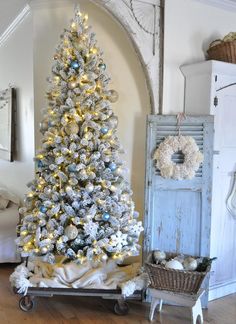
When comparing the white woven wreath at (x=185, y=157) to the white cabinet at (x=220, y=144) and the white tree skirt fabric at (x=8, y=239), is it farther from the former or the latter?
the white tree skirt fabric at (x=8, y=239)

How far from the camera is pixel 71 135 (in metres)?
2.46

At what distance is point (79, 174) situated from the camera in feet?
8.05

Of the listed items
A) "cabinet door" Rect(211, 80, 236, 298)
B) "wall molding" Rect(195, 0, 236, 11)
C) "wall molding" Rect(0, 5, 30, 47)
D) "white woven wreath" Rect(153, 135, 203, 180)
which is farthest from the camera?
"wall molding" Rect(0, 5, 30, 47)

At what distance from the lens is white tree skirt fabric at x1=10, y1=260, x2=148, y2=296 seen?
8.21 feet

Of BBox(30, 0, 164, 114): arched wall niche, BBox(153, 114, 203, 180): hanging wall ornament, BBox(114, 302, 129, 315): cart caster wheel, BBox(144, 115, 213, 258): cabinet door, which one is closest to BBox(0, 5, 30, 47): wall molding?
BBox(30, 0, 164, 114): arched wall niche

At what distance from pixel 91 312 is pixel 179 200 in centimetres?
107

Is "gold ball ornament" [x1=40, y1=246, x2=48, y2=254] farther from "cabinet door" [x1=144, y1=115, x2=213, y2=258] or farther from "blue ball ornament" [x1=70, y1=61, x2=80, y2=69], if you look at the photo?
"blue ball ornament" [x1=70, y1=61, x2=80, y2=69]

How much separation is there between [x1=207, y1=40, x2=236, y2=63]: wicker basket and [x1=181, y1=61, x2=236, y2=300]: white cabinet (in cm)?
8

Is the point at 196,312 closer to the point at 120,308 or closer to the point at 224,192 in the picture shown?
the point at 120,308

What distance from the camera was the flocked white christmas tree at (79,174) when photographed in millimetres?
2447

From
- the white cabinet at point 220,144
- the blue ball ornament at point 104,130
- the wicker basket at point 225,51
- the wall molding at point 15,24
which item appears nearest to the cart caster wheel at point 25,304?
the blue ball ornament at point 104,130

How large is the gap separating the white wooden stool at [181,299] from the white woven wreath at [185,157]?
0.84m

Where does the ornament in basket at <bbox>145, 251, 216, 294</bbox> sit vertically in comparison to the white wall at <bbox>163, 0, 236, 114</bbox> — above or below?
below

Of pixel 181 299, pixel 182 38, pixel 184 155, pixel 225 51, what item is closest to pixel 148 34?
pixel 182 38
